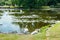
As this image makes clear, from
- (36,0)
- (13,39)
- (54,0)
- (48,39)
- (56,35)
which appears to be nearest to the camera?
(48,39)

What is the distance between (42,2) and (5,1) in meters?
19.0

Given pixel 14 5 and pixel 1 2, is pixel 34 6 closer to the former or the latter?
pixel 14 5

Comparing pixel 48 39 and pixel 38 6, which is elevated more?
pixel 48 39

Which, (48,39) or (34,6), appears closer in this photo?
(48,39)

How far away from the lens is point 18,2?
60.6 metres

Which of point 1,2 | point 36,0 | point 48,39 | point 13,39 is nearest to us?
point 48,39

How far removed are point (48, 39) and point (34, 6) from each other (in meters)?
47.9

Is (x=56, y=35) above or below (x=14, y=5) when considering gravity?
above

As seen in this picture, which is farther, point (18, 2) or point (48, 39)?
point (18, 2)

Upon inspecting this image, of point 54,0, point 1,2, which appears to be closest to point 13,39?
point 54,0

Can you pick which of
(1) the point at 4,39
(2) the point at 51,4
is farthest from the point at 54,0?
(1) the point at 4,39

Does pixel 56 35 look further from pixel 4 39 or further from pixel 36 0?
Result: pixel 36 0

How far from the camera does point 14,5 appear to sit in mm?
67438

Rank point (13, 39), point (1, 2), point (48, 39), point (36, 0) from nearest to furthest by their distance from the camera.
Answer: point (48, 39) < point (13, 39) < point (36, 0) < point (1, 2)
